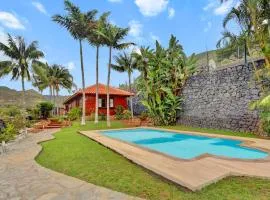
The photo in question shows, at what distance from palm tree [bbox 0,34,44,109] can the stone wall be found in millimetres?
22452

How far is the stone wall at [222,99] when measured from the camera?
45.4 ft

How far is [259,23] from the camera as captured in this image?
11.9 meters

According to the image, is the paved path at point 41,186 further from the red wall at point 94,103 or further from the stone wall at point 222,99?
the red wall at point 94,103

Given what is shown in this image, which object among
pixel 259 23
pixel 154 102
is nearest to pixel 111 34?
pixel 154 102

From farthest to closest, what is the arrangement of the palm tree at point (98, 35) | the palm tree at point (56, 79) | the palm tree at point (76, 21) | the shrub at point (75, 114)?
the palm tree at point (56, 79), the shrub at point (75, 114), the palm tree at point (76, 21), the palm tree at point (98, 35)

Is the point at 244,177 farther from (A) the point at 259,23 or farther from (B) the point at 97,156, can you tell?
(A) the point at 259,23

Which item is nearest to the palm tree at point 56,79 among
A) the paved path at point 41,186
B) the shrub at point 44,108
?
the shrub at point 44,108

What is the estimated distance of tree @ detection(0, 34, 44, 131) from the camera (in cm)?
3169

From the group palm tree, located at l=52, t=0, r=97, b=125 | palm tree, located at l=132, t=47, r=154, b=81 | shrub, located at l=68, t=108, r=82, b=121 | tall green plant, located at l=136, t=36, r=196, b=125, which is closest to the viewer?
tall green plant, located at l=136, t=36, r=196, b=125

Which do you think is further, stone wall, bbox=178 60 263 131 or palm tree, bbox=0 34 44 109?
palm tree, bbox=0 34 44 109

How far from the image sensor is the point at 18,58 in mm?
32188

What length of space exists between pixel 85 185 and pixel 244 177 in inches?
139

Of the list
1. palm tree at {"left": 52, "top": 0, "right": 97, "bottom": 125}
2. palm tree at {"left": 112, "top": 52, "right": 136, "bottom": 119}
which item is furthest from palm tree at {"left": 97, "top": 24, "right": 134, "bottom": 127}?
palm tree at {"left": 112, "top": 52, "right": 136, "bottom": 119}

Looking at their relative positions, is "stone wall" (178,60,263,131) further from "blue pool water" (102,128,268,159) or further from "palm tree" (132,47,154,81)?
"palm tree" (132,47,154,81)
